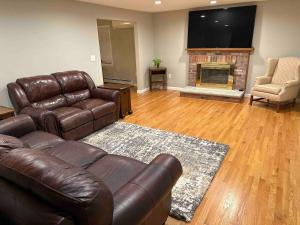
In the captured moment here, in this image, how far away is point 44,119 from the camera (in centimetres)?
262

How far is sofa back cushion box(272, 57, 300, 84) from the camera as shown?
14.1 ft

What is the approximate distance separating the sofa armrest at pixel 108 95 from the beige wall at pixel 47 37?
2.54 ft

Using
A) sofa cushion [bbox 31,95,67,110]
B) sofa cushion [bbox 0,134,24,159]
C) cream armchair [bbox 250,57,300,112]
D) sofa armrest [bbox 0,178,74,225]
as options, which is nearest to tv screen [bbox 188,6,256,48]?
cream armchair [bbox 250,57,300,112]

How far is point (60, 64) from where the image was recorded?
153 inches

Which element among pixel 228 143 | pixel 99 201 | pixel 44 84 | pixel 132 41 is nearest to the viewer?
pixel 99 201

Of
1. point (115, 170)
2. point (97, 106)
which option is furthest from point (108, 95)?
point (115, 170)

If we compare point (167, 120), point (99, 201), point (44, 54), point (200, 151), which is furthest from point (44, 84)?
point (99, 201)

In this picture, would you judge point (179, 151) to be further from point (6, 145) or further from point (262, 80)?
point (262, 80)

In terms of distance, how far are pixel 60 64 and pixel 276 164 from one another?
378 centimetres

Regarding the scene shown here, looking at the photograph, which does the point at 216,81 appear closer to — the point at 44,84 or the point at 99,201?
the point at 44,84

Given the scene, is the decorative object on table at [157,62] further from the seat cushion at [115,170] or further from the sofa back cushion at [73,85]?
the seat cushion at [115,170]

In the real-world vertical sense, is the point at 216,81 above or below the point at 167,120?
above

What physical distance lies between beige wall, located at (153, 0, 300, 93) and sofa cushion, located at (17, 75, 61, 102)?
12.1 ft

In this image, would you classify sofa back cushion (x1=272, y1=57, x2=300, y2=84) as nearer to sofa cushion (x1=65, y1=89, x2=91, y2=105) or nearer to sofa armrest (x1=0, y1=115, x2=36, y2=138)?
sofa cushion (x1=65, y1=89, x2=91, y2=105)
